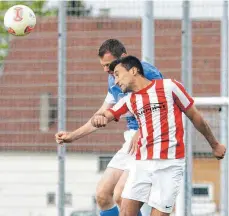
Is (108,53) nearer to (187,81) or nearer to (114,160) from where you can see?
(114,160)

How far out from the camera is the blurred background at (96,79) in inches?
332

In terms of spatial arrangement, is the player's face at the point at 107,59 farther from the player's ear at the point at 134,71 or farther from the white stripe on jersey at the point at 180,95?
the white stripe on jersey at the point at 180,95

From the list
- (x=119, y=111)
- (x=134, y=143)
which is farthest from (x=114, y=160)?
(x=119, y=111)

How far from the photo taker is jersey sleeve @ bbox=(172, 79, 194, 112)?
22.5 feet

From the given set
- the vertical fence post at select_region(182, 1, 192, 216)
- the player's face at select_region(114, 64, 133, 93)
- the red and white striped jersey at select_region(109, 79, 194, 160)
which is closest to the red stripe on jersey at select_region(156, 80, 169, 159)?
the red and white striped jersey at select_region(109, 79, 194, 160)

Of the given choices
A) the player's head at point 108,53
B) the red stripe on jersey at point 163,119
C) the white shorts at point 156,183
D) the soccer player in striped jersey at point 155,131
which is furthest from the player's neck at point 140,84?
the white shorts at point 156,183

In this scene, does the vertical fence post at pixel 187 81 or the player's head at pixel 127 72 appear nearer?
the player's head at pixel 127 72

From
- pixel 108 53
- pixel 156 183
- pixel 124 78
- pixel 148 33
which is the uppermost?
pixel 148 33

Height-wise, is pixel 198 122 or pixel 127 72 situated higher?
pixel 127 72

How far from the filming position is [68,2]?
29.9 feet

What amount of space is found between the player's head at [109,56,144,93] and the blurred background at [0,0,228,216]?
1.27m

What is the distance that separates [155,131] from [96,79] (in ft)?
10.2

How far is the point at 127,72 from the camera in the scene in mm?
6836

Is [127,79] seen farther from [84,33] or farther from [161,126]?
[84,33]
